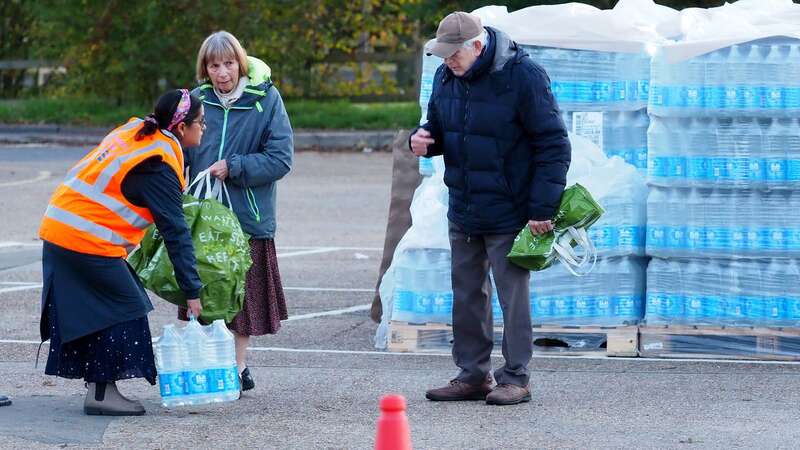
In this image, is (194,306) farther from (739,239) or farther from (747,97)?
(747,97)

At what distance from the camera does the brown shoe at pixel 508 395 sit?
722cm

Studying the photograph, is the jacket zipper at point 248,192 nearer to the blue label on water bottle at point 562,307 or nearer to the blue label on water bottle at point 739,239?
the blue label on water bottle at point 562,307

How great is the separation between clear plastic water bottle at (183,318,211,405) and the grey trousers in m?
1.27

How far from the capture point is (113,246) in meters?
6.79

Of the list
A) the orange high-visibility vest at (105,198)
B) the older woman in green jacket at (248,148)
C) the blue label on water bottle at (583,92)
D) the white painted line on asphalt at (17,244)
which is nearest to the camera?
the orange high-visibility vest at (105,198)

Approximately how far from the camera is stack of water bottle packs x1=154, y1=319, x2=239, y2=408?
6.93 meters

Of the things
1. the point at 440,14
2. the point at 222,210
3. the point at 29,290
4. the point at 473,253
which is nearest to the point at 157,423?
the point at 222,210

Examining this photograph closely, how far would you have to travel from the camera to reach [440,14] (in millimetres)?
23938

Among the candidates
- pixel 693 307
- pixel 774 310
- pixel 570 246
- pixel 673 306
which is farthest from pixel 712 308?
pixel 570 246

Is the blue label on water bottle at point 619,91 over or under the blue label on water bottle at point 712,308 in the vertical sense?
over

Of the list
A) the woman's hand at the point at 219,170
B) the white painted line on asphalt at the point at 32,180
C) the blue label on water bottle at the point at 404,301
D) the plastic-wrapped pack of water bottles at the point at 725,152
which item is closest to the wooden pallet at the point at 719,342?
the plastic-wrapped pack of water bottles at the point at 725,152

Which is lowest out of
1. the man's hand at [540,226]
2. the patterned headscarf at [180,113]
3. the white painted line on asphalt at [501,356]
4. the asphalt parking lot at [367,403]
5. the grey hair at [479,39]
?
the asphalt parking lot at [367,403]

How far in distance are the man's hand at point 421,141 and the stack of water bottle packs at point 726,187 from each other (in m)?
1.81

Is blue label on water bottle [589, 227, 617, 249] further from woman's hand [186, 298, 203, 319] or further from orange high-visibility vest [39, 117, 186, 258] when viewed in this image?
orange high-visibility vest [39, 117, 186, 258]
